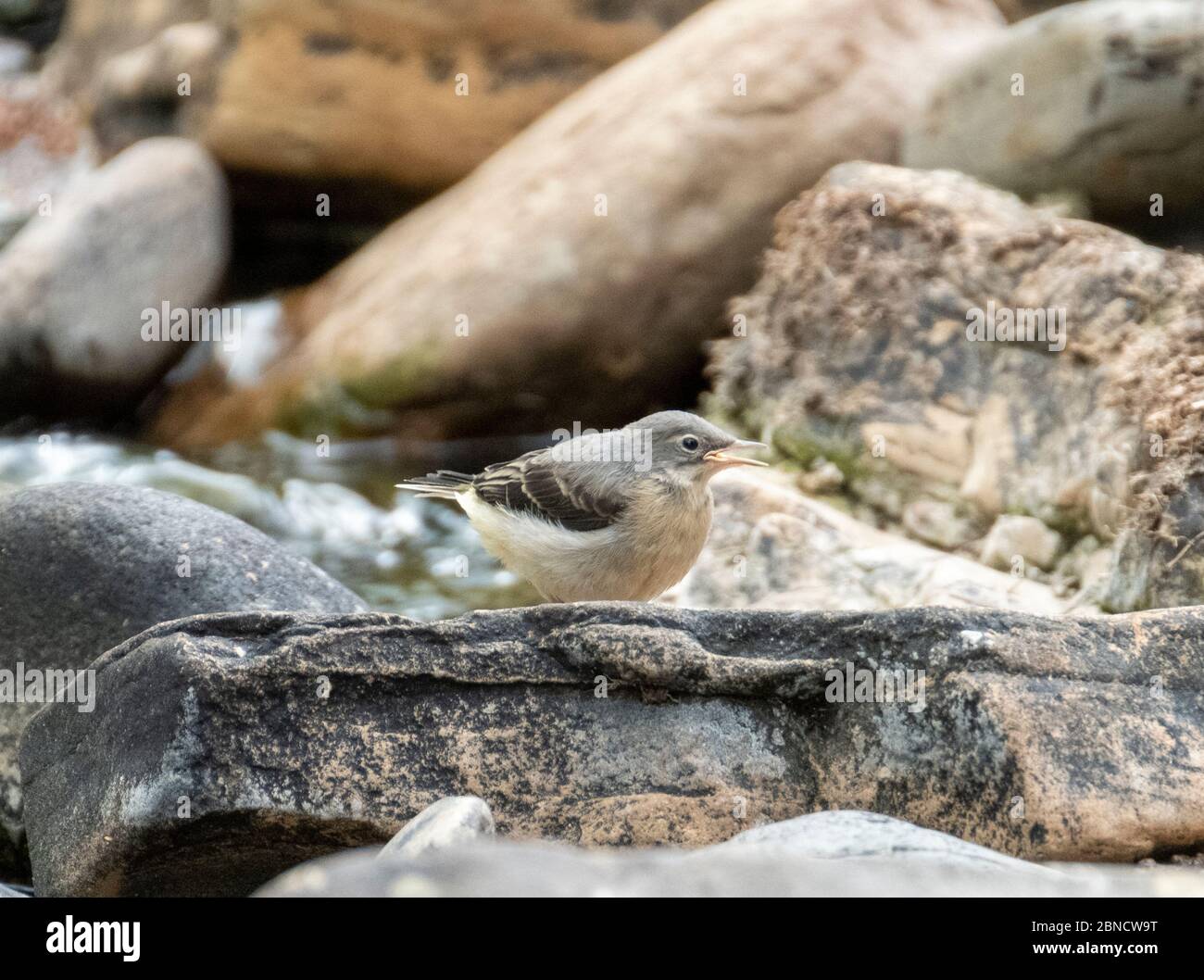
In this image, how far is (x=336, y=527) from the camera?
1012 centimetres

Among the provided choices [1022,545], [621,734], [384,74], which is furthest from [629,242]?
[621,734]

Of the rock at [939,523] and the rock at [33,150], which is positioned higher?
the rock at [33,150]

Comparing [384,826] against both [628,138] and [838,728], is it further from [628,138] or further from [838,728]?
[628,138]

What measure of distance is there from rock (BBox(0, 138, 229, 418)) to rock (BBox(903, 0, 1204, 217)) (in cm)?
666

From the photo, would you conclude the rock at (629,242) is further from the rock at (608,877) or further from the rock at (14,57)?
the rock at (14,57)

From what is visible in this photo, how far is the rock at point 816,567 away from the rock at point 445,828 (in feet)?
10.8

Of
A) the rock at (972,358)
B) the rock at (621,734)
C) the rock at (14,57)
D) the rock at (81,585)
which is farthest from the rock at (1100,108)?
the rock at (14,57)

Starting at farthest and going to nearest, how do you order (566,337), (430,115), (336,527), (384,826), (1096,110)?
(430,115) < (566,337) < (336,527) < (1096,110) < (384,826)

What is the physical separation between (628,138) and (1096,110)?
11.9ft

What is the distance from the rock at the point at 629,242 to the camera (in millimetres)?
10766

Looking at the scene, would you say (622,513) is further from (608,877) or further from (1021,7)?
(1021,7)

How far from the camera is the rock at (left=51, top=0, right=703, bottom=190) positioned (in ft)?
40.9

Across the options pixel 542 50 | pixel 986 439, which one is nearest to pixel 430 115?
pixel 542 50

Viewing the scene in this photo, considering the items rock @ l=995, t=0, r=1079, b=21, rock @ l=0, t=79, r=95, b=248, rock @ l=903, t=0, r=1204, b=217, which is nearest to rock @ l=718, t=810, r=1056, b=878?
rock @ l=903, t=0, r=1204, b=217
